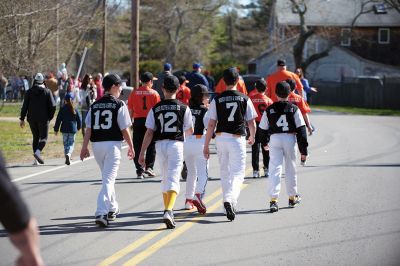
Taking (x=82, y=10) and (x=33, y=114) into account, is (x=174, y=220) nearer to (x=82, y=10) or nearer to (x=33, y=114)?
(x=33, y=114)

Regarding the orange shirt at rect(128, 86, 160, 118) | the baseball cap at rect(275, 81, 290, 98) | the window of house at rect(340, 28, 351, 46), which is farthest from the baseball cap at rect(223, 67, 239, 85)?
the window of house at rect(340, 28, 351, 46)

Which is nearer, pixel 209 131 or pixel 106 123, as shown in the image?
pixel 106 123

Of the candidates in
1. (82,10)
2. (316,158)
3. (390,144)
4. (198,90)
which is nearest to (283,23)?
(82,10)

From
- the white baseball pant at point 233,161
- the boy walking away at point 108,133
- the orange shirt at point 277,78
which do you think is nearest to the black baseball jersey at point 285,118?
the white baseball pant at point 233,161

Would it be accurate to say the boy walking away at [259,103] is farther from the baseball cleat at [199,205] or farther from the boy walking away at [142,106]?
the baseball cleat at [199,205]

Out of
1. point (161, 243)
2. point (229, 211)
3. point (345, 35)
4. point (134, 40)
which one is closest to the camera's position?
point (161, 243)

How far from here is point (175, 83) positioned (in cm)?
983

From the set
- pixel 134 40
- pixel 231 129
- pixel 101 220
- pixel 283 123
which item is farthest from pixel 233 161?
pixel 134 40

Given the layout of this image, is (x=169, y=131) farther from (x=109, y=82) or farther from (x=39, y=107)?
(x=39, y=107)

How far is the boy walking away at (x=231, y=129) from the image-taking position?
1005 cm

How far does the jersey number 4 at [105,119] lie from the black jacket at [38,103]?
7.05 m

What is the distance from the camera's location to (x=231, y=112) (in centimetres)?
1007

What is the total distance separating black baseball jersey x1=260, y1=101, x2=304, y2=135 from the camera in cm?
1078

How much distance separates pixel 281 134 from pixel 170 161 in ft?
6.24
